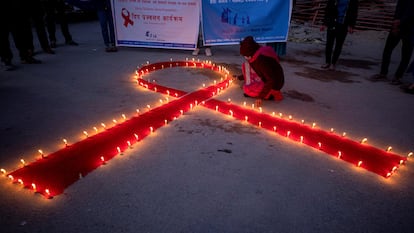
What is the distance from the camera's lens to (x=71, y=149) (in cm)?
298

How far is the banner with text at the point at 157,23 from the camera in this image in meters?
7.46

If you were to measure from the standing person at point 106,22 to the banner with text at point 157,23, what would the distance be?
0.23 m

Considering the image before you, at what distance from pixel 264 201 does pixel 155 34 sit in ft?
21.8

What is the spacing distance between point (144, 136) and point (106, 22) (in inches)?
224

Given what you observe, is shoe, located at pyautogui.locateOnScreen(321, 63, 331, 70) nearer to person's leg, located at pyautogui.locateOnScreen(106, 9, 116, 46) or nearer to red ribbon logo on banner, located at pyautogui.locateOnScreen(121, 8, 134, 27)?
red ribbon logo on banner, located at pyautogui.locateOnScreen(121, 8, 134, 27)

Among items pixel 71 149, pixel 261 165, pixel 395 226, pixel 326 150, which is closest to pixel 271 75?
pixel 326 150

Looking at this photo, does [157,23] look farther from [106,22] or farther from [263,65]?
[263,65]

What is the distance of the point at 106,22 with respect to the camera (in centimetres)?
770

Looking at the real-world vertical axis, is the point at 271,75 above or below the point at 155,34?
below

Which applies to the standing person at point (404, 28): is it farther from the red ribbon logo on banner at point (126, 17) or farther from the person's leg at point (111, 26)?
the person's leg at point (111, 26)

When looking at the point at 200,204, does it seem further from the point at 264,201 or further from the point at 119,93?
the point at 119,93

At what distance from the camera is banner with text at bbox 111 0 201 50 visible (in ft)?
24.5

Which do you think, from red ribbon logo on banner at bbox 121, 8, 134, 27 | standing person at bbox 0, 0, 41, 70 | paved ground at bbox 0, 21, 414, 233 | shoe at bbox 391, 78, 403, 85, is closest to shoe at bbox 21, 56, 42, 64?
standing person at bbox 0, 0, 41, 70

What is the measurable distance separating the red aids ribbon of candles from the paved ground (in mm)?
105
